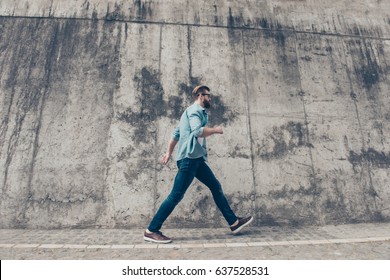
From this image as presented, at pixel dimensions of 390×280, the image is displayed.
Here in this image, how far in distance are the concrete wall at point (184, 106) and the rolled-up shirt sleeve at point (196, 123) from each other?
127 centimetres

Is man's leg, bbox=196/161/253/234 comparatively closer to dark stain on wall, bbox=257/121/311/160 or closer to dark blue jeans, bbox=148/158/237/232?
dark blue jeans, bbox=148/158/237/232

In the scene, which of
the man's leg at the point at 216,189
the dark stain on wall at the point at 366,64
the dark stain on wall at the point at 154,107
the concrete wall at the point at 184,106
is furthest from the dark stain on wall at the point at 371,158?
the man's leg at the point at 216,189

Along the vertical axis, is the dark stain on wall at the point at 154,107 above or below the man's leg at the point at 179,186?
above

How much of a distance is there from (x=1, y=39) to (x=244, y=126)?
4.87 m

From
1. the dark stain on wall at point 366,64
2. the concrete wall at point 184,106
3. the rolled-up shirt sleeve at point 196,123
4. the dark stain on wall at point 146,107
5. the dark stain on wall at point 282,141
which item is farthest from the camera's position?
the dark stain on wall at point 366,64

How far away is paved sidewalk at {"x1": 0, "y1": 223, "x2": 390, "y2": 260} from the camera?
10.7 ft

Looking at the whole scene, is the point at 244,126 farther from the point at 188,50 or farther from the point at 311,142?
the point at 188,50

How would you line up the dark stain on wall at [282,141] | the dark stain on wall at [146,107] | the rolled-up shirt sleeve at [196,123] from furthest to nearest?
the dark stain on wall at [282,141]
the dark stain on wall at [146,107]
the rolled-up shirt sleeve at [196,123]

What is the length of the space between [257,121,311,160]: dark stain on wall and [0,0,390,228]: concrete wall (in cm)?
2

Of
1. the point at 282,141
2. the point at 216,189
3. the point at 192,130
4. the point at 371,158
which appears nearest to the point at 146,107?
the point at 192,130

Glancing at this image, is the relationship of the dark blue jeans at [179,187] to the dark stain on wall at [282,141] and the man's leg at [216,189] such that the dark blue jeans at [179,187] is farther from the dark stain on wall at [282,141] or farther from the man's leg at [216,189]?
the dark stain on wall at [282,141]

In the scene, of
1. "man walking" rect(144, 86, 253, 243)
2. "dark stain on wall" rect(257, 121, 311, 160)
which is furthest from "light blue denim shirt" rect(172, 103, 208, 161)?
"dark stain on wall" rect(257, 121, 311, 160)

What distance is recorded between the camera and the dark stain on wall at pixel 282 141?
16.0ft
